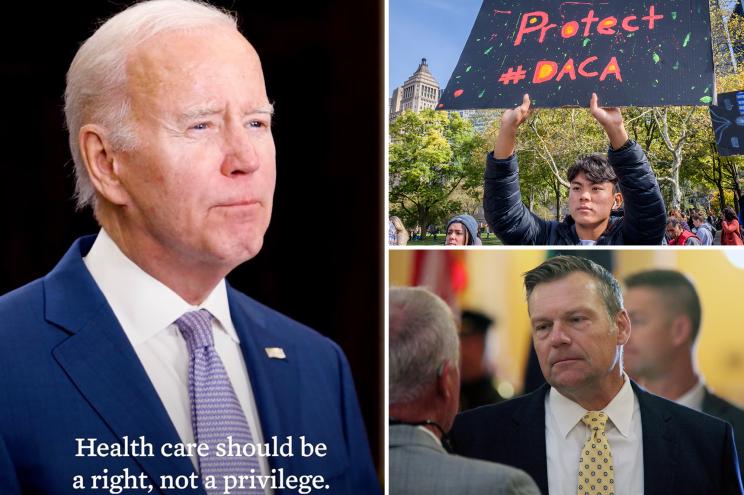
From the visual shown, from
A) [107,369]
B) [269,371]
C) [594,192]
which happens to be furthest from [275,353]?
[594,192]

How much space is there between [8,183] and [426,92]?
1.49 meters

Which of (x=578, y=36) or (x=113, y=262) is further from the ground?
(x=578, y=36)

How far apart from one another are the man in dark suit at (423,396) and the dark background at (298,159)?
0.29 ft

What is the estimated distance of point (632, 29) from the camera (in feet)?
10.2

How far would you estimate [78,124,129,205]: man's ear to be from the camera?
2.63 meters

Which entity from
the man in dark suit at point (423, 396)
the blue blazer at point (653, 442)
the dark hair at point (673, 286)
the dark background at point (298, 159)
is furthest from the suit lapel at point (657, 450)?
the dark background at point (298, 159)

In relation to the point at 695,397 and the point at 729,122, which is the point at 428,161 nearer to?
the point at 729,122

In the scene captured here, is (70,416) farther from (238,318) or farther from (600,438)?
(600,438)

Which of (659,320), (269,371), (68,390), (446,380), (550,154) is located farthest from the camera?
(550,154)

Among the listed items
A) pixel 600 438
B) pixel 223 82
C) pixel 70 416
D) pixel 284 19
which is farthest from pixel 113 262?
pixel 600 438

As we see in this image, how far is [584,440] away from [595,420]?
8 cm

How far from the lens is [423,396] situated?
2.89 m

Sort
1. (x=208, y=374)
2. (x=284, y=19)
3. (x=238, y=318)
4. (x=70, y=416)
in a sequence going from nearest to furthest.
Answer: (x=70, y=416) < (x=208, y=374) < (x=238, y=318) < (x=284, y=19)

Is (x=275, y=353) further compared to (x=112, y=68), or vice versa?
(x=275, y=353)
